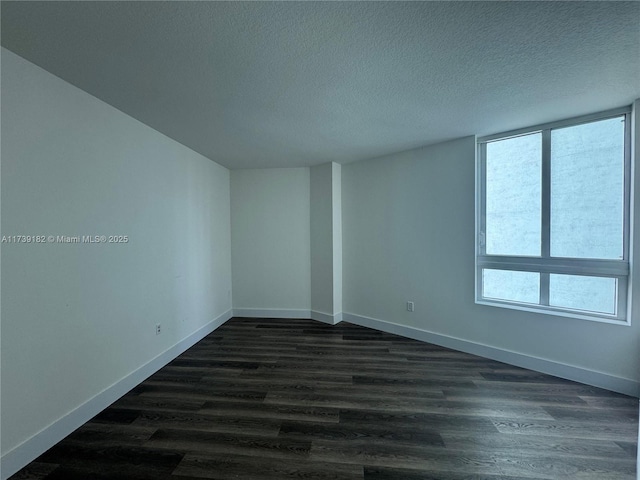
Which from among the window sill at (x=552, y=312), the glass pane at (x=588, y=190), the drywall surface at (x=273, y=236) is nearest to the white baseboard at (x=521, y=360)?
the window sill at (x=552, y=312)

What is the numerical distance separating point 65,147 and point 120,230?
0.72m

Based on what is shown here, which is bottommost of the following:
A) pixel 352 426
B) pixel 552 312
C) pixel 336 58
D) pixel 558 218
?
pixel 352 426

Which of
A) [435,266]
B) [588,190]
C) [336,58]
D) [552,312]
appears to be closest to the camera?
[336,58]

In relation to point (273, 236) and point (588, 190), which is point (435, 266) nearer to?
point (588, 190)

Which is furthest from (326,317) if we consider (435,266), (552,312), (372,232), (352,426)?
(552,312)

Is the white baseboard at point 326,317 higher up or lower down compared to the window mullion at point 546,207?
lower down

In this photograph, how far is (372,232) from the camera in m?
3.82

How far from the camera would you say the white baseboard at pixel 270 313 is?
13.9 feet

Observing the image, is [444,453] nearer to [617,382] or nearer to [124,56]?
[617,382]

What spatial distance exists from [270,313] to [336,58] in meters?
3.76

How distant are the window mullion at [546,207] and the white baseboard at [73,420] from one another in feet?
13.5

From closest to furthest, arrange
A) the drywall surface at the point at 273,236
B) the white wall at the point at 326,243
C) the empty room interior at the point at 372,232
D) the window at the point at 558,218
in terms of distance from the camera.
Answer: the empty room interior at the point at 372,232 < the window at the point at 558,218 < the white wall at the point at 326,243 < the drywall surface at the point at 273,236

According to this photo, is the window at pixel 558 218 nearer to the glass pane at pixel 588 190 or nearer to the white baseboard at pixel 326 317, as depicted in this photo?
the glass pane at pixel 588 190

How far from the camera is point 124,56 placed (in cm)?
151
